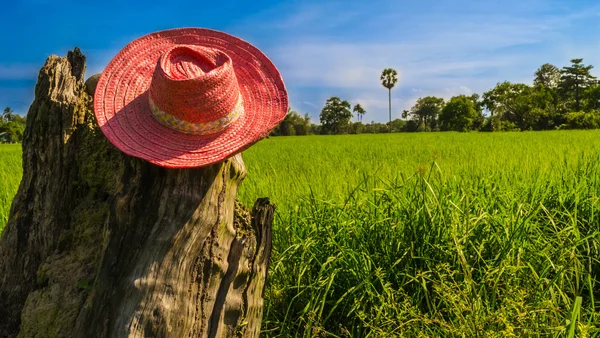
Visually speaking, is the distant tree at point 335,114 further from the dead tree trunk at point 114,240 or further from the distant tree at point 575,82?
the dead tree trunk at point 114,240

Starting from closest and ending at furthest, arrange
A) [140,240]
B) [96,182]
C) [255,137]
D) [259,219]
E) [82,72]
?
[255,137]
[140,240]
[259,219]
[96,182]
[82,72]

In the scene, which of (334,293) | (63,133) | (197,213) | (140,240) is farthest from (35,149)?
(334,293)

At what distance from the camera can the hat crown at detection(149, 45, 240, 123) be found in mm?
1656

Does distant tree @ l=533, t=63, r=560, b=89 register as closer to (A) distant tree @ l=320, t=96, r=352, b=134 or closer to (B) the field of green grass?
(A) distant tree @ l=320, t=96, r=352, b=134

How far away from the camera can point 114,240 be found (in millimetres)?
1852

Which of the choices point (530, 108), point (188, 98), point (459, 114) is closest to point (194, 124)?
point (188, 98)

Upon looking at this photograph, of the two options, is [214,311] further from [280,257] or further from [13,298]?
[13,298]

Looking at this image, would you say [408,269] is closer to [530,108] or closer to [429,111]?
[530,108]

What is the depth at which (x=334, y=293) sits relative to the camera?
2.51 m

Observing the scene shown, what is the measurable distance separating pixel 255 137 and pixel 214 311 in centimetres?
73

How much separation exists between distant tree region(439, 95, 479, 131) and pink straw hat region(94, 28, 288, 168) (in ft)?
224

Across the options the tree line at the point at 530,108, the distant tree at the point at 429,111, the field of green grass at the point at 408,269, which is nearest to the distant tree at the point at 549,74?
the tree line at the point at 530,108

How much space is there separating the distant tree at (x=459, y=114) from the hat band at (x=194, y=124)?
225 feet

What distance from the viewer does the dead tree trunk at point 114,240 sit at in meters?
1.74
